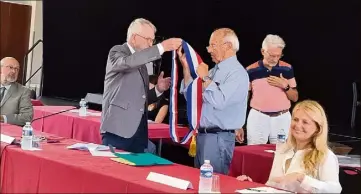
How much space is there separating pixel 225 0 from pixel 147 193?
6652mm

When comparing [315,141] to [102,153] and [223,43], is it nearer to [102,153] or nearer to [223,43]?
[223,43]

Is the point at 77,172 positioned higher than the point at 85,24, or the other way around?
the point at 85,24

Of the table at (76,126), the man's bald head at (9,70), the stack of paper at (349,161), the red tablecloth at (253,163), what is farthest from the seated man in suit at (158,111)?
the stack of paper at (349,161)

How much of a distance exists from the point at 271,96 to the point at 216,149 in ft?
4.35

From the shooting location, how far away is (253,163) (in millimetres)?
3578

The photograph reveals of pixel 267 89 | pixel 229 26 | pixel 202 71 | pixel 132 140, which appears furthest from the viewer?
pixel 229 26

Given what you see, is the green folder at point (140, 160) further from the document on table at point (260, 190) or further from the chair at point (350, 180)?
the chair at point (350, 180)

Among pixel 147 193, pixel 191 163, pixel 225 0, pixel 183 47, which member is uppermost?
pixel 225 0

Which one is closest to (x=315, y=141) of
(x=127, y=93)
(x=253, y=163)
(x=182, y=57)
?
(x=253, y=163)

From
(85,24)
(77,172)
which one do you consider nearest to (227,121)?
(77,172)

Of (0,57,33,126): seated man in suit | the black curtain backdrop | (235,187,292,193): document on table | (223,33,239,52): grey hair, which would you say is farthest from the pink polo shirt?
the black curtain backdrop

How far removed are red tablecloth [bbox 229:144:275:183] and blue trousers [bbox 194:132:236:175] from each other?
312 millimetres

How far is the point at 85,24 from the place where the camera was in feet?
32.1

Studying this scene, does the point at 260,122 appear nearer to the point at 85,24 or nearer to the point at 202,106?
the point at 202,106
